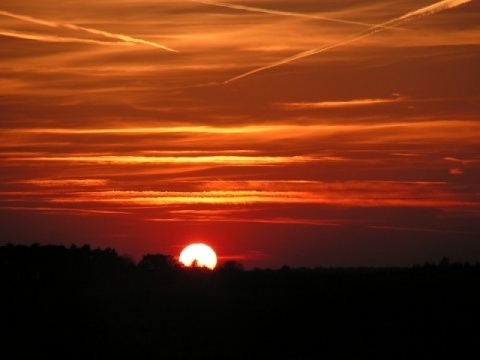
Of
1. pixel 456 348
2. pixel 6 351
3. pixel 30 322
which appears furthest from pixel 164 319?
pixel 456 348

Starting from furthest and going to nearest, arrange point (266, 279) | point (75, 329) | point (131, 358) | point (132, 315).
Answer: point (266, 279) < point (132, 315) < point (75, 329) < point (131, 358)

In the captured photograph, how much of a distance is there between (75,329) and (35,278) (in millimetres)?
26483

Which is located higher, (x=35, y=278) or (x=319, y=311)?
(x=35, y=278)

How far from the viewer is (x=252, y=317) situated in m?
42.4

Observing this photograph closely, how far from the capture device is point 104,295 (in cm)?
5278

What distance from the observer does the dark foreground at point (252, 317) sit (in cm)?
3625

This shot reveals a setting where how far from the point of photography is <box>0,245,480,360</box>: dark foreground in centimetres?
3625

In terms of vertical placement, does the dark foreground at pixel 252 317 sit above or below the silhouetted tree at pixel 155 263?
below

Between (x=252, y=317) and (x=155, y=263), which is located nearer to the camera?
(x=252, y=317)

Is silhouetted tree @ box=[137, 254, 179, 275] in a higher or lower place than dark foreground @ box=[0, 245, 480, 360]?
higher

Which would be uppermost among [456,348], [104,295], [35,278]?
[35,278]

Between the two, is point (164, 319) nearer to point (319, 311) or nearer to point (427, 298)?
point (319, 311)

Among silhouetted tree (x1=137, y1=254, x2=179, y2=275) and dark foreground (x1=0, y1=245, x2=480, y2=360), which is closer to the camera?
dark foreground (x1=0, y1=245, x2=480, y2=360)

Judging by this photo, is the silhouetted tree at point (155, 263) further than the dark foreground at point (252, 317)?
Yes
